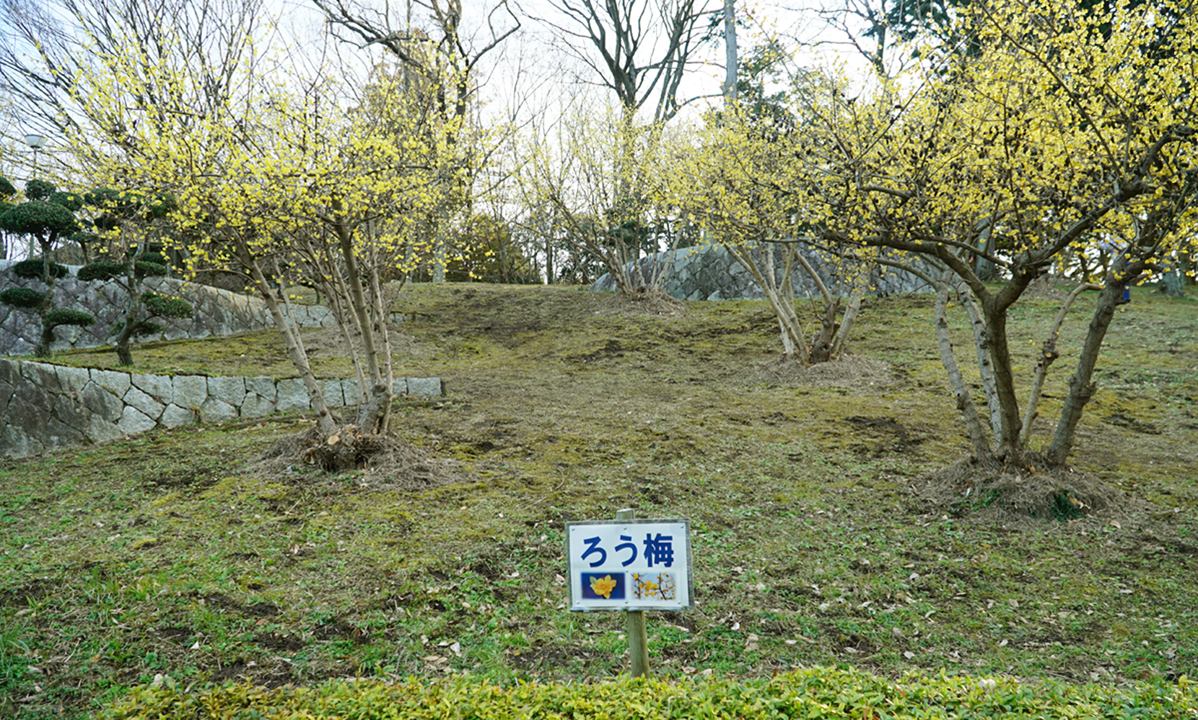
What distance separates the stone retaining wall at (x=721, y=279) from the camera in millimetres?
16500

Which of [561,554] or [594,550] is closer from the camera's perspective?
[594,550]

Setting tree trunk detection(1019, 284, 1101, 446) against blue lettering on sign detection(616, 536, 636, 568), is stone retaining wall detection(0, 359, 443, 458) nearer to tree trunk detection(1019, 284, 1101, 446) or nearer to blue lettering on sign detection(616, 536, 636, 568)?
blue lettering on sign detection(616, 536, 636, 568)

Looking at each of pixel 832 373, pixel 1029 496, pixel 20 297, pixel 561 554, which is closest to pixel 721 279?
pixel 832 373

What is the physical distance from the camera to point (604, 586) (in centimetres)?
254

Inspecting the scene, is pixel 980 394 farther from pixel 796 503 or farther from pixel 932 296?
pixel 932 296

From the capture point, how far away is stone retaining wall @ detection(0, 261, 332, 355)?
11398mm

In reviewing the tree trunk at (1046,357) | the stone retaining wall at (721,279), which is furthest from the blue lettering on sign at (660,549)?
the stone retaining wall at (721,279)

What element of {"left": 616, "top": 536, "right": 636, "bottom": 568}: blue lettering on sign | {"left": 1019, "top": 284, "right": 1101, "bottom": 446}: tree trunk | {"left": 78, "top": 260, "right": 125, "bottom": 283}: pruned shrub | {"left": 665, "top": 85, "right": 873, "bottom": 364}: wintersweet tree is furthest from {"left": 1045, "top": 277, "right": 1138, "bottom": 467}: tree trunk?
{"left": 78, "top": 260, "right": 125, "bottom": 283}: pruned shrub

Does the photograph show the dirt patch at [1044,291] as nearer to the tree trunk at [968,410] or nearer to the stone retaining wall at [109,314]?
the tree trunk at [968,410]

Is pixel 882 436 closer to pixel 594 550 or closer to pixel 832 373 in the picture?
pixel 832 373

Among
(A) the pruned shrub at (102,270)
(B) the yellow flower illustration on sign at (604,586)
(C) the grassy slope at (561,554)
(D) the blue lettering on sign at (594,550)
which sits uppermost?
(A) the pruned shrub at (102,270)

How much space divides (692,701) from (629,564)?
52 cm

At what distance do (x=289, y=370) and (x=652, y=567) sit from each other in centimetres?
864

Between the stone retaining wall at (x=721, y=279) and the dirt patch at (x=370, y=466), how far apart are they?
10962 mm
